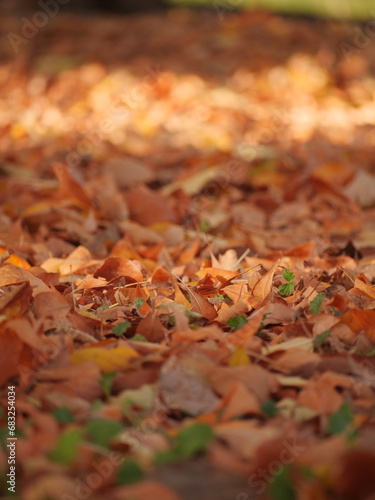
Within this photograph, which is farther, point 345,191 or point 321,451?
point 345,191

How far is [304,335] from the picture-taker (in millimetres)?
1906

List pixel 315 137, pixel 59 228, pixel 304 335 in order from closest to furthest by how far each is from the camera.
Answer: pixel 304 335, pixel 59 228, pixel 315 137

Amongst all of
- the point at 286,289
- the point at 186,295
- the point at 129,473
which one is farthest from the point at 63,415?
the point at 286,289

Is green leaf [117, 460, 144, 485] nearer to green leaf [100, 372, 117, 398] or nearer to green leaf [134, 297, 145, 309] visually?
green leaf [100, 372, 117, 398]

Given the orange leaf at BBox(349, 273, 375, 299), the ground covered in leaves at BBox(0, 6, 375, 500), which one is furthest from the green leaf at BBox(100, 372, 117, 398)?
the orange leaf at BBox(349, 273, 375, 299)

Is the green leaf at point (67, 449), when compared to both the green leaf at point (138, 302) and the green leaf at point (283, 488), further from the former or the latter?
the green leaf at point (138, 302)

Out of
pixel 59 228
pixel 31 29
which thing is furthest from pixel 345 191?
pixel 31 29

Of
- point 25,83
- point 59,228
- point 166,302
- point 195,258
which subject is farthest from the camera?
point 25,83

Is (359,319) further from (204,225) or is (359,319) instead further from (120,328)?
(204,225)

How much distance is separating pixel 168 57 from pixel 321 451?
5.50 meters

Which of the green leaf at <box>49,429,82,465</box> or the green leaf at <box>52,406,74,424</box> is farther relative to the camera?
the green leaf at <box>52,406,74,424</box>

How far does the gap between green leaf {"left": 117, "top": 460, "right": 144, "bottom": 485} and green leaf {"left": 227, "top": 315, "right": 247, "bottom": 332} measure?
68 cm

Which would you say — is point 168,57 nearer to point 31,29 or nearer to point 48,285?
point 31,29

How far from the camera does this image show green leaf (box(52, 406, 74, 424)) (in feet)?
4.95
